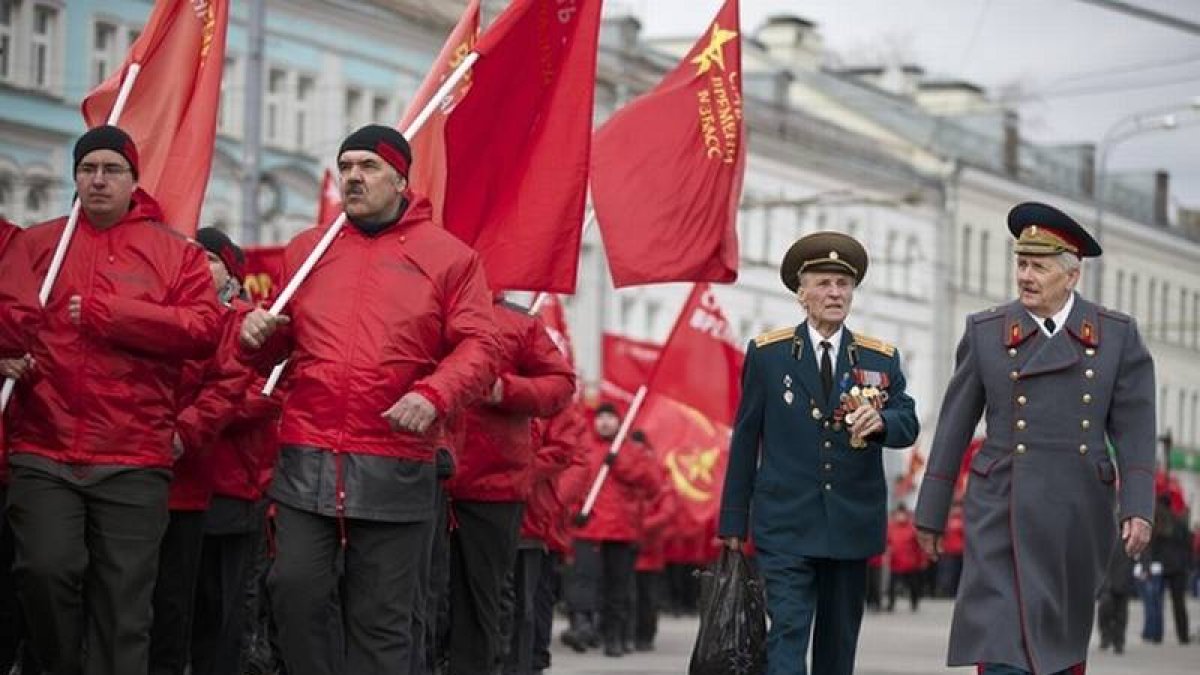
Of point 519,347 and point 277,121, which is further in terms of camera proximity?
point 277,121

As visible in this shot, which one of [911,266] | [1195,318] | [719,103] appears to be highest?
[1195,318]

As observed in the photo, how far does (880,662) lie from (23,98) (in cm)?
2343

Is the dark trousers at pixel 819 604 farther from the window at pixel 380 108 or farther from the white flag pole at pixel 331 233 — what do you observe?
the window at pixel 380 108

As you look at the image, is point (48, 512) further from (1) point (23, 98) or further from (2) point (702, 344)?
(1) point (23, 98)

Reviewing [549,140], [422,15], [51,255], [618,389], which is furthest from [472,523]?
[422,15]

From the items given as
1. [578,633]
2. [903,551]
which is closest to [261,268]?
[578,633]

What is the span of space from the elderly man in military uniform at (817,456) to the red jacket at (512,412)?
3.09 feet

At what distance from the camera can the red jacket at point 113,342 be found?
396 inches

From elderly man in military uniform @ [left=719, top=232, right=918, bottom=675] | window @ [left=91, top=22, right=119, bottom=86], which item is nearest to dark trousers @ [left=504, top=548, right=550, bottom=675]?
elderly man in military uniform @ [left=719, top=232, right=918, bottom=675]

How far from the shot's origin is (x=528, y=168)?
12070mm

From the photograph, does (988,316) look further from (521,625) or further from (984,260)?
(984,260)

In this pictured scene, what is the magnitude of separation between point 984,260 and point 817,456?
6965 cm

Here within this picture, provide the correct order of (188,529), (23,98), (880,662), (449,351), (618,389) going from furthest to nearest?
(23,98) < (618,389) < (880,662) < (188,529) < (449,351)

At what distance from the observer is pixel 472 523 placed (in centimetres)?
1220
